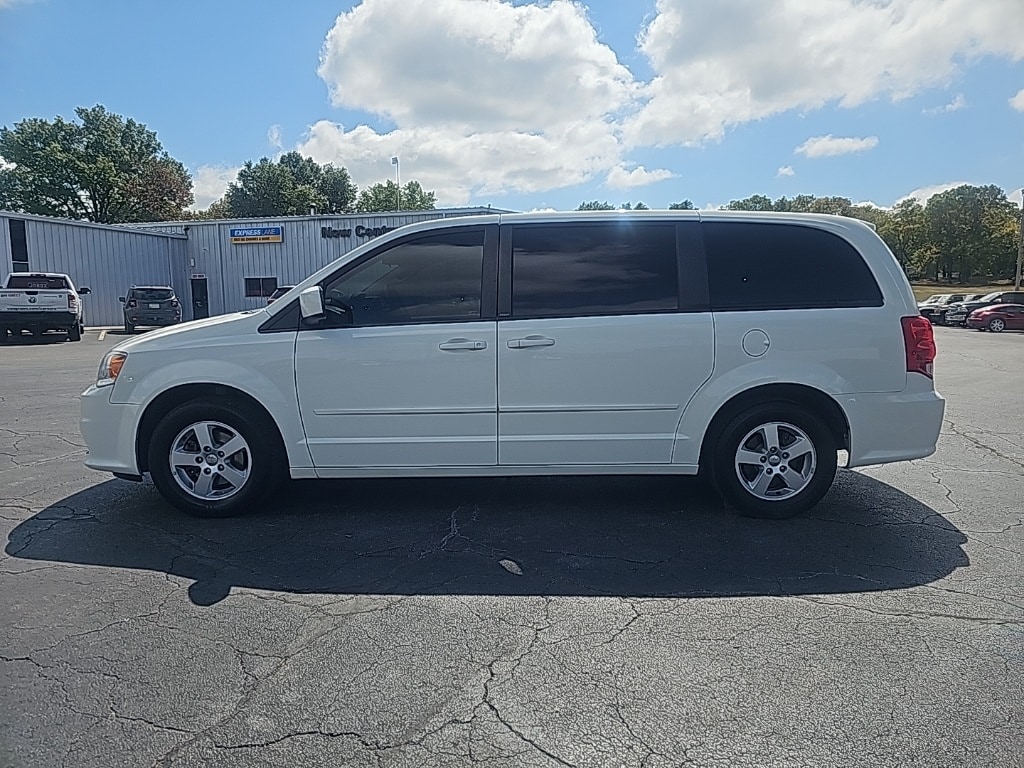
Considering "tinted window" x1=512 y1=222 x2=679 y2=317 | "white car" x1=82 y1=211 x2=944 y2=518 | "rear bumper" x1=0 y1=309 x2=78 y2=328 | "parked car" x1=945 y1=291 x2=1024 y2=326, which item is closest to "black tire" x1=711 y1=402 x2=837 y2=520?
"white car" x1=82 y1=211 x2=944 y2=518

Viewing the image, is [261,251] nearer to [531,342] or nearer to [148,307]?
[148,307]

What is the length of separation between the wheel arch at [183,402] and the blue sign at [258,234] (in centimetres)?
A: 3085

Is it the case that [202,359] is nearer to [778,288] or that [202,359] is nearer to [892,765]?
[778,288]

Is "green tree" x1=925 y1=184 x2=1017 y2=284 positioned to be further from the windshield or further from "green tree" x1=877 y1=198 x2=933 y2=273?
the windshield

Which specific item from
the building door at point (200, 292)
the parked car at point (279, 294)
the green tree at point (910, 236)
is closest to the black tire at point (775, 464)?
the parked car at point (279, 294)

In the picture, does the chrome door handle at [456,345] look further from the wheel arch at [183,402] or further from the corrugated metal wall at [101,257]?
the corrugated metal wall at [101,257]

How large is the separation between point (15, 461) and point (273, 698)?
5188 millimetres

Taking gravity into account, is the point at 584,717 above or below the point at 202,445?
below

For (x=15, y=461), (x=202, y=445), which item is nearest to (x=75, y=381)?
(x=15, y=461)

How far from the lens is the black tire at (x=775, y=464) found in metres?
4.85

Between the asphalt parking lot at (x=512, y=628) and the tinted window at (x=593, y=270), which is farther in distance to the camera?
the tinted window at (x=593, y=270)

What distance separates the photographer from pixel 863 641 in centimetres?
326

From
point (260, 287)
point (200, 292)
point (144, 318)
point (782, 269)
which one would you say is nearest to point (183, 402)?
point (782, 269)

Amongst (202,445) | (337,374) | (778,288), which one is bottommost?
(202,445)
